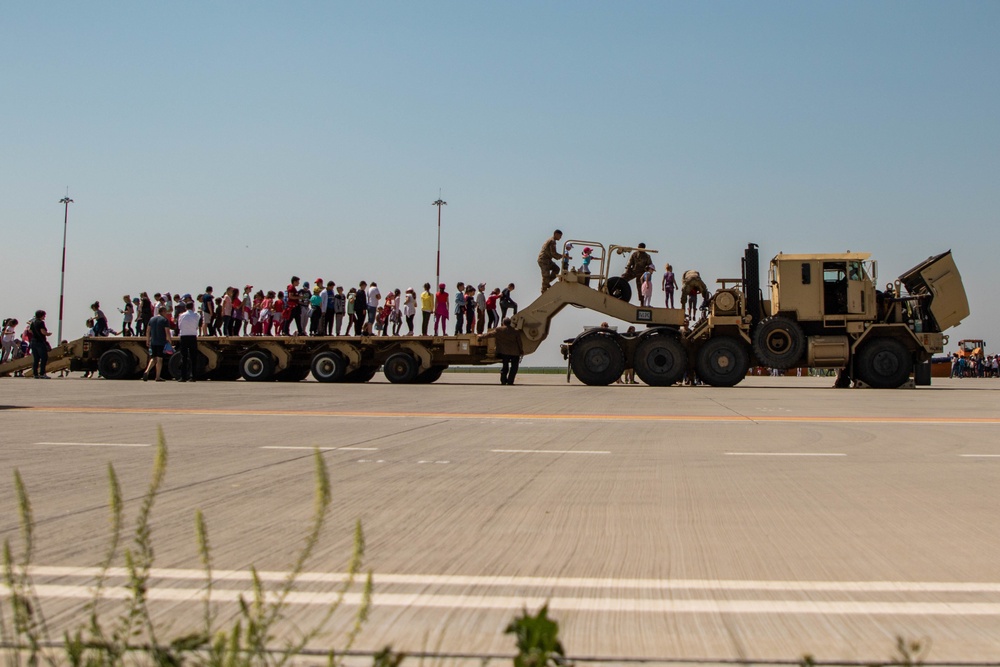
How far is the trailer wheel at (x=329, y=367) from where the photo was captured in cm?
2627

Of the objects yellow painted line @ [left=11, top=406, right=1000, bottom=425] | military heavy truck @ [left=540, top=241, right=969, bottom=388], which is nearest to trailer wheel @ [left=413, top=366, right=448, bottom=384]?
military heavy truck @ [left=540, top=241, right=969, bottom=388]

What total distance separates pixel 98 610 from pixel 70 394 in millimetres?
16289

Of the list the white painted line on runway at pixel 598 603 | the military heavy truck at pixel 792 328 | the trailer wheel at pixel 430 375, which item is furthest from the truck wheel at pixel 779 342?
the white painted line on runway at pixel 598 603

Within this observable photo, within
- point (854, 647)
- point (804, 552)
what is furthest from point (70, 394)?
point (854, 647)

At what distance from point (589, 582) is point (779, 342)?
70.7ft

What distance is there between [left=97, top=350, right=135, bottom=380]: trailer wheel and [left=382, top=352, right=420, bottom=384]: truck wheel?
763 centimetres

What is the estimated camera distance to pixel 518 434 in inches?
426

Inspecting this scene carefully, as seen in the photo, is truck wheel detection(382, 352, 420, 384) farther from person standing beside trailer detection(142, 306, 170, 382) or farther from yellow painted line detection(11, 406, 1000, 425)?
yellow painted line detection(11, 406, 1000, 425)

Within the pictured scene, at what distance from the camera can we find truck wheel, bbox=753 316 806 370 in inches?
965

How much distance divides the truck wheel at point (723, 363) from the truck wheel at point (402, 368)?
7.36 m

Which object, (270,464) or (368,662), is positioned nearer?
(368,662)

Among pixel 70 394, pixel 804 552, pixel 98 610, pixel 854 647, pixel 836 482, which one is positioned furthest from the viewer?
pixel 70 394

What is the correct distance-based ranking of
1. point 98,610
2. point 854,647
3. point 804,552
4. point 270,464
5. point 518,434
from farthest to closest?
point 518,434
point 270,464
point 804,552
point 98,610
point 854,647

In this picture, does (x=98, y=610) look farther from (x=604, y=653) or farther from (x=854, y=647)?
(x=854, y=647)
